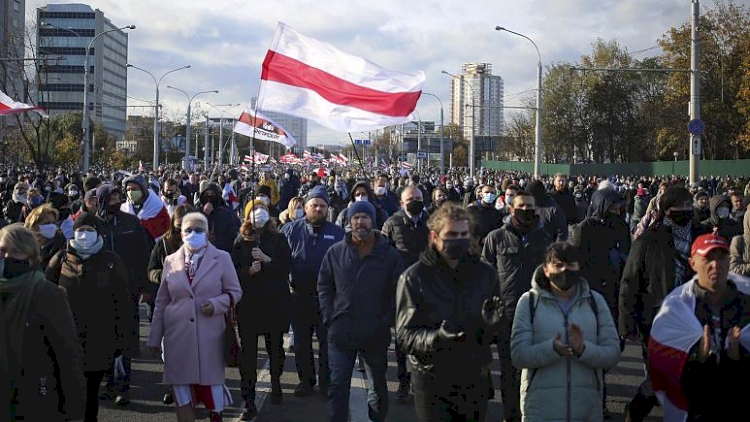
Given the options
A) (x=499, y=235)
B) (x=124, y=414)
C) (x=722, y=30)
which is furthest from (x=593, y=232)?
(x=722, y=30)

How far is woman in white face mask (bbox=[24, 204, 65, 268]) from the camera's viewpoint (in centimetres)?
795

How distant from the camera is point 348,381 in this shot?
621 cm

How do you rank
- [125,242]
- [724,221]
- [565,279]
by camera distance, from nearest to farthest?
1. [565,279]
2. [125,242]
3. [724,221]

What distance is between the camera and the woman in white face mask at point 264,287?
7609 mm

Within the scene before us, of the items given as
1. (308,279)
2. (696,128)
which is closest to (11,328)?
Answer: (308,279)

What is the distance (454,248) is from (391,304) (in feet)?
5.51

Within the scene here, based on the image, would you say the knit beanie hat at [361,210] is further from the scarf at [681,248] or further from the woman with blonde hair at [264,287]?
the scarf at [681,248]

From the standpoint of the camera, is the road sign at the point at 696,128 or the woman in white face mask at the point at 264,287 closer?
the woman in white face mask at the point at 264,287

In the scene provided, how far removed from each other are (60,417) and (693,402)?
3.30 metres

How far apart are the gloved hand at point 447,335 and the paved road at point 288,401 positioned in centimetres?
299

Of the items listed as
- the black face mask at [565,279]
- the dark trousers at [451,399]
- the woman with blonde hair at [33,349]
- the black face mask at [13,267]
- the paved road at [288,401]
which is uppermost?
the black face mask at [13,267]

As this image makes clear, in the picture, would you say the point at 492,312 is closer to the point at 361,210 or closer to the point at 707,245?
the point at 707,245

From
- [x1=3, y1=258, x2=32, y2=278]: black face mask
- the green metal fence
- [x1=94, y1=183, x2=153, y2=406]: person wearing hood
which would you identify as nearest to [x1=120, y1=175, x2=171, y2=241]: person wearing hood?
[x1=94, y1=183, x2=153, y2=406]: person wearing hood

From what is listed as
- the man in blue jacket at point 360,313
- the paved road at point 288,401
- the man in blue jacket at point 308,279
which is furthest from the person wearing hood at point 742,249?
the man in blue jacket at point 308,279
